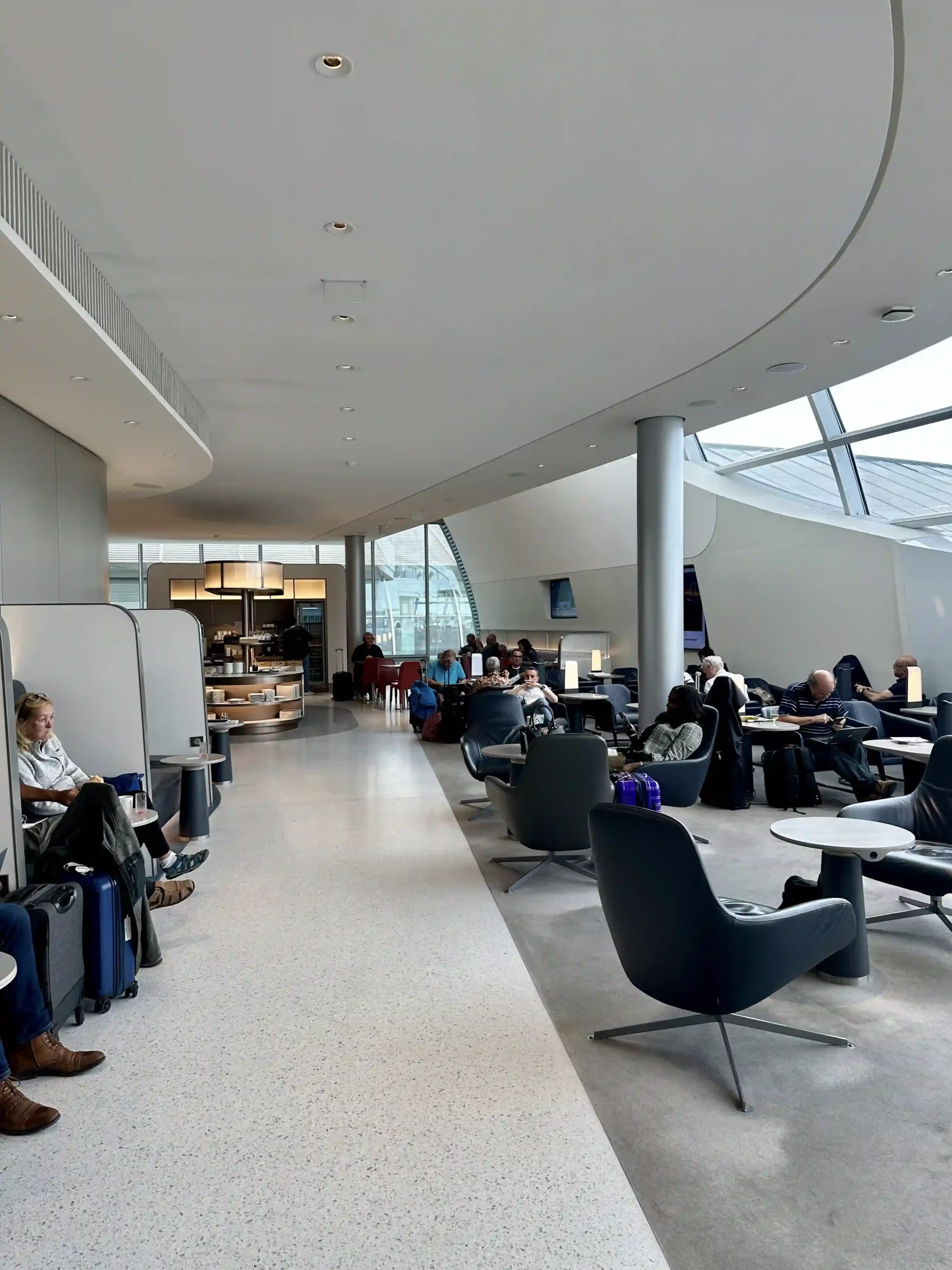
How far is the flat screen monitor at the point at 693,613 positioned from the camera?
44.4ft

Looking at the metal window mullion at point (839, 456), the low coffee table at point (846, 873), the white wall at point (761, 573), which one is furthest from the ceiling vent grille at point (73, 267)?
the white wall at point (761, 573)

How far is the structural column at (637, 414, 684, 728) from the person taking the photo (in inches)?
321

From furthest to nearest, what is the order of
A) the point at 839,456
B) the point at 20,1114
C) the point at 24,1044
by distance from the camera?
Result: the point at 839,456 < the point at 24,1044 < the point at 20,1114

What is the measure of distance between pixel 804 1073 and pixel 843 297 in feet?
14.3

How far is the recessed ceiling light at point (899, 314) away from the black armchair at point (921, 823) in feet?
8.92

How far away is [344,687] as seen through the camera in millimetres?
18719

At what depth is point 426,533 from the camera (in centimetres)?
2017

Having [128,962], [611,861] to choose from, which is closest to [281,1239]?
[611,861]

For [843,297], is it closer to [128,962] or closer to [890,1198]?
[890,1198]

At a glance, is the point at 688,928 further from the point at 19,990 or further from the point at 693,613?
the point at 693,613

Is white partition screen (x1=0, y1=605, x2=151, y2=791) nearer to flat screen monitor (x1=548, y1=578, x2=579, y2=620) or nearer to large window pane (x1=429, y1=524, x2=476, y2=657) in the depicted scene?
flat screen monitor (x1=548, y1=578, x2=579, y2=620)

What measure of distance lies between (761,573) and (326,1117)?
A: 10655 millimetres

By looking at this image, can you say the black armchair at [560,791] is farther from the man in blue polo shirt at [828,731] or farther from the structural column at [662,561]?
the structural column at [662,561]

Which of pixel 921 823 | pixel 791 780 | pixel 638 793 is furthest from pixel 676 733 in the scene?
pixel 791 780
